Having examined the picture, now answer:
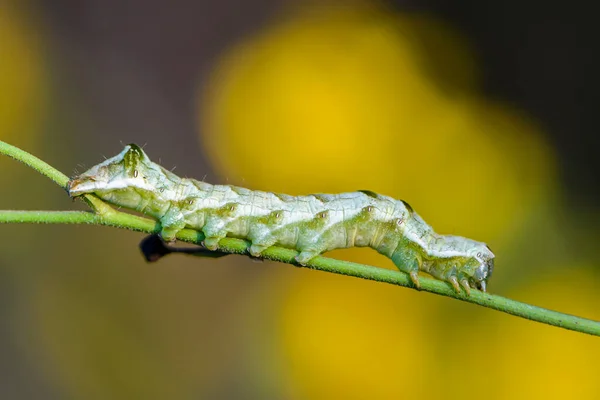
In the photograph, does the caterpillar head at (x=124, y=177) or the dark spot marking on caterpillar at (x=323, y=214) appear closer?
the caterpillar head at (x=124, y=177)

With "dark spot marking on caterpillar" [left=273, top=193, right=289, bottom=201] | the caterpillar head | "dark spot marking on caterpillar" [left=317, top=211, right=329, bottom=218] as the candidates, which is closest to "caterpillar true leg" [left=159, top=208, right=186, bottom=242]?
the caterpillar head

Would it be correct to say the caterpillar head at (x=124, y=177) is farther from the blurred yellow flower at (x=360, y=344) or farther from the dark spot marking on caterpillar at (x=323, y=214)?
the blurred yellow flower at (x=360, y=344)

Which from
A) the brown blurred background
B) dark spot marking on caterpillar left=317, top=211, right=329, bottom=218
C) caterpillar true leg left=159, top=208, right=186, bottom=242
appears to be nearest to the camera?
caterpillar true leg left=159, top=208, right=186, bottom=242

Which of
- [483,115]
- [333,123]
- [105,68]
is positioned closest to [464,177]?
[483,115]

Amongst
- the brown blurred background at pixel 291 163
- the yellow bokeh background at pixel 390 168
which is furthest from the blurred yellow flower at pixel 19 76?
the yellow bokeh background at pixel 390 168

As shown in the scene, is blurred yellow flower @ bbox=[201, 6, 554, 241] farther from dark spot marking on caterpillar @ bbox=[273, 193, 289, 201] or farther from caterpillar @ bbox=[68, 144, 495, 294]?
dark spot marking on caterpillar @ bbox=[273, 193, 289, 201]

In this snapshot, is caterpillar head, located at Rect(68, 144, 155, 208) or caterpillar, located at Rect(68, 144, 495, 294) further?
caterpillar, located at Rect(68, 144, 495, 294)

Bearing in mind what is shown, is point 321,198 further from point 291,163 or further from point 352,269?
point 291,163
